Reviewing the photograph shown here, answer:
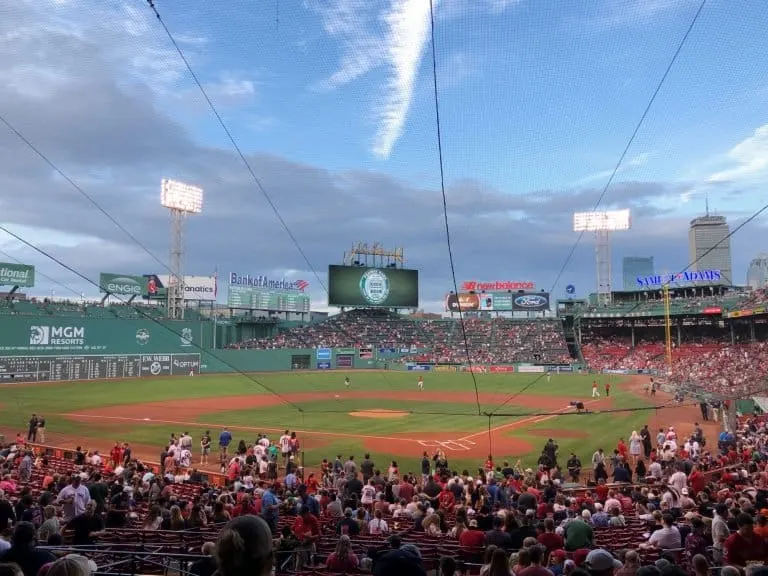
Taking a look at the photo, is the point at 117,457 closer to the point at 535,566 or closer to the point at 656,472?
the point at 656,472

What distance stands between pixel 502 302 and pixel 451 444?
62.4 meters

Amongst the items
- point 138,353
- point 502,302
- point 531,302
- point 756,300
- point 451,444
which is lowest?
point 451,444

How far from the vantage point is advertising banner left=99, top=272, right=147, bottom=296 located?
212ft

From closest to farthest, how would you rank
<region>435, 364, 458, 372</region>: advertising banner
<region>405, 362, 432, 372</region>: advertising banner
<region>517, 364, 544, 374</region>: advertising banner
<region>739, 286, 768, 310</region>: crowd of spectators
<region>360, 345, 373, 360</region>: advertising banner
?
1. <region>739, 286, 768, 310</region>: crowd of spectators
2. <region>517, 364, 544, 374</region>: advertising banner
3. <region>435, 364, 458, 372</region>: advertising banner
4. <region>405, 362, 432, 372</region>: advertising banner
5. <region>360, 345, 373, 360</region>: advertising banner

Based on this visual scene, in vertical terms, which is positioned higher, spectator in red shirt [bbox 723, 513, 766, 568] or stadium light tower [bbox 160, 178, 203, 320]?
stadium light tower [bbox 160, 178, 203, 320]

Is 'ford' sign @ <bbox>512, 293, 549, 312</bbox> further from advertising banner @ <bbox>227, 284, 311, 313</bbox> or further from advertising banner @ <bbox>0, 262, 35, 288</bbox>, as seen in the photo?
advertising banner @ <bbox>0, 262, 35, 288</bbox>

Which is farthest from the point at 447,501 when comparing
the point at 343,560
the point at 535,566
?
the point at 535,566

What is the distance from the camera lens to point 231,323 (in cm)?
7438

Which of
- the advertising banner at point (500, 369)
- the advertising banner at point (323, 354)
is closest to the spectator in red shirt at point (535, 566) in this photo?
the advertising banner at point (500, 369)

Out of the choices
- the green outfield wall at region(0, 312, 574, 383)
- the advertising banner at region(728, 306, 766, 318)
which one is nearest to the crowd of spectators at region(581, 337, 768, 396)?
the advertising banner at region(728, 306, 766, 318)

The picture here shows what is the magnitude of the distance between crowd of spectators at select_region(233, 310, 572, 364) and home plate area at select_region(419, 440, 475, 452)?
43219mm

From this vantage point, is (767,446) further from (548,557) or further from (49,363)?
(49,363)

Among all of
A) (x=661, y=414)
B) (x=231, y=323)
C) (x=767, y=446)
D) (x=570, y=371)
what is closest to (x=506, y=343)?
(x=570, y=371)

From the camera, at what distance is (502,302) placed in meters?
83.9
